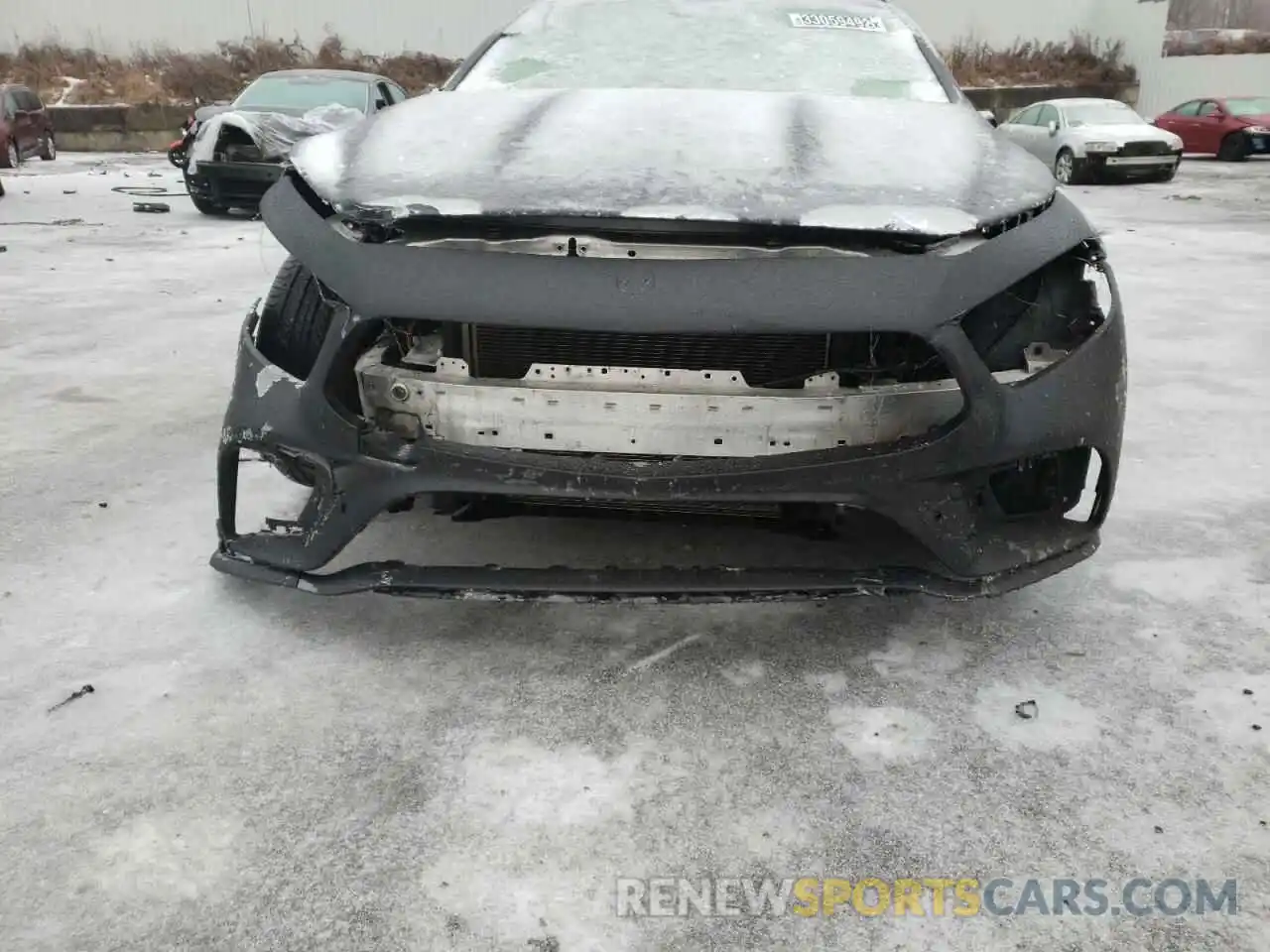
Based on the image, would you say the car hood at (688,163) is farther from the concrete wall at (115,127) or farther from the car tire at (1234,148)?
the concrete wall at (115,127)

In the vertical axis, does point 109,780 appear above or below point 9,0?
below

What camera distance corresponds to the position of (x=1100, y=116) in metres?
14.9

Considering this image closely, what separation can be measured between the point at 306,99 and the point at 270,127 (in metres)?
0.73

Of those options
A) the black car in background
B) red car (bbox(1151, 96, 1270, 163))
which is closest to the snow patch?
the black car in background

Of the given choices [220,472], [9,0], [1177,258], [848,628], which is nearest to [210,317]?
[220,472]

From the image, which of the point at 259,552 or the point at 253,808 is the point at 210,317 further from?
the point at 253,808

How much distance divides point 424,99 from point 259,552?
1453mm

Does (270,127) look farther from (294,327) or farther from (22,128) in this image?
(22,128)

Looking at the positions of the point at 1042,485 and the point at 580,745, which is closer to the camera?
the point at 580,745

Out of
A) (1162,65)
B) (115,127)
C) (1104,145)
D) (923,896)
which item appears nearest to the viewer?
(923,896)

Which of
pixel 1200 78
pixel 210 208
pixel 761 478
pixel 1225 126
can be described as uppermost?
pixel 1200 78

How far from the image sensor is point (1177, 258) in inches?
298

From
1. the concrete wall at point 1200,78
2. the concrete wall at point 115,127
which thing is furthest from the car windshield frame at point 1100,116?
the concrete wall at point 115,127

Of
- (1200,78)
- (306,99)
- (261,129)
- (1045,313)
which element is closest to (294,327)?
(1045,313)
